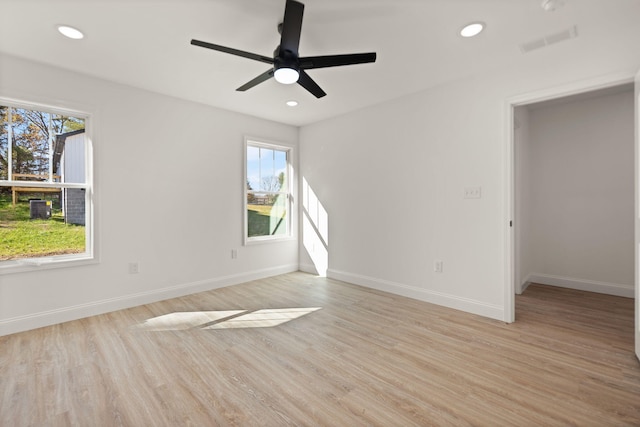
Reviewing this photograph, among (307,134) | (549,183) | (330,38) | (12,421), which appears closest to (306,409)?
(12,421)

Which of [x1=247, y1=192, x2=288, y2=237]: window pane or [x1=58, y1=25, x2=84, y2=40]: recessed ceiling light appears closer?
[x1=58, y1=25, x2=84, y2=40]: recessed ceiling light

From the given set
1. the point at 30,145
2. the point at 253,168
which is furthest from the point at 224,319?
the point at 30,145

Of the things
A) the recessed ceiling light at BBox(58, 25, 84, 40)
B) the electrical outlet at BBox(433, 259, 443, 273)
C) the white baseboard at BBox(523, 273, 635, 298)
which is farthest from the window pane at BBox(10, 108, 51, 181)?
the white baseboard at BBox(523, 273, 635, 298)

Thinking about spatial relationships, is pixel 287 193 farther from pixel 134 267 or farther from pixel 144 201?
pixel 134 267

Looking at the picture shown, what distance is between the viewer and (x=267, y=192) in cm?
497

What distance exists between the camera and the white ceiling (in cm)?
212

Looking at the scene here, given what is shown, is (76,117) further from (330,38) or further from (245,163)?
(330,38)

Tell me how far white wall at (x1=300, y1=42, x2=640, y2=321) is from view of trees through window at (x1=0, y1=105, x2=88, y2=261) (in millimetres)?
3127

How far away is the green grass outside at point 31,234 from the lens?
9.49 feet

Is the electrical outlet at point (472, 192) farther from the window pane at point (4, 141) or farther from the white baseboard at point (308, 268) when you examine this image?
the window pane at point (4, 141)

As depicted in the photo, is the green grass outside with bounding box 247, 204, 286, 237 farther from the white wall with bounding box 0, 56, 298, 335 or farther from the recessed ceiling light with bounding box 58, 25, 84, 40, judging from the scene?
the recessed ceiling light with bounding box 58, 25, 84, 40

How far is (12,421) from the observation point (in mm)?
1687

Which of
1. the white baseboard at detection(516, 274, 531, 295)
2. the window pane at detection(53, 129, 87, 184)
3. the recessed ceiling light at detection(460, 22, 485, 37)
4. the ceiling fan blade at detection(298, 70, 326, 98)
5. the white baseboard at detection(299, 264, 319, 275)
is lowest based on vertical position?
the white baseboard at detection(516, 274, 531, 295)

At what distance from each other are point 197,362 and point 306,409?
0.99 meters
